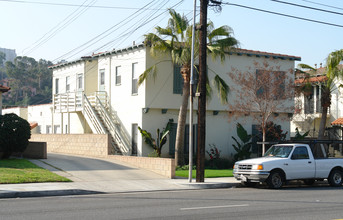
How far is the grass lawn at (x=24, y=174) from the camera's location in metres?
18.1

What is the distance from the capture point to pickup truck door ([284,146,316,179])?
18828mm

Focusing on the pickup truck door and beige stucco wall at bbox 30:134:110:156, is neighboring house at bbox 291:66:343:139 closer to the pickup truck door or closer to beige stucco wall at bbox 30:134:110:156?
beige stucco wall at bbox 30:134:110:156

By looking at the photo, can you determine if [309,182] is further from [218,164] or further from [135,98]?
[135,98]

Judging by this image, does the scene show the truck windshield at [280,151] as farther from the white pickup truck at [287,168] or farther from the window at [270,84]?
the window at [270,84]

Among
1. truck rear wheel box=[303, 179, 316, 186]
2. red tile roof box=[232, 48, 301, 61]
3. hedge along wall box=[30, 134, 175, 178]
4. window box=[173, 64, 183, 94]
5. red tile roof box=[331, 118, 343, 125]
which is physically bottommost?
truck rear wheel box=[303, 179, 316, 186]

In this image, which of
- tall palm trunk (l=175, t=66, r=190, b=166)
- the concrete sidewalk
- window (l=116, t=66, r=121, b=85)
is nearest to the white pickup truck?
the concrete sidewalk

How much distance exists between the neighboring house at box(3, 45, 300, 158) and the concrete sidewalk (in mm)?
4148

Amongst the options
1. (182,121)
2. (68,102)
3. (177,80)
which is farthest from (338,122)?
(68,102)

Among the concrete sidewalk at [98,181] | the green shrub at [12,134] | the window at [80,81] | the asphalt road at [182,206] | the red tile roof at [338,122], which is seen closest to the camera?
the asphalt road at [182,206]

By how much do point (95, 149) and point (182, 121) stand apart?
556 cm

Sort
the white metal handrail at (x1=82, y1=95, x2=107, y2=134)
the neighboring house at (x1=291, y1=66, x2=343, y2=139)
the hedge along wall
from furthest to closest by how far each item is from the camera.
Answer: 1. the neighboring house at (x1=291, y1=66, x2=343, y2=139)
2. the white metal handrail at (x1=82, y1=95, x2=107, y2=134)
3. the hedge along wall

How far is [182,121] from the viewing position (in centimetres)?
2645

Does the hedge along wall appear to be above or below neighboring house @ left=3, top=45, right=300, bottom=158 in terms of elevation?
below

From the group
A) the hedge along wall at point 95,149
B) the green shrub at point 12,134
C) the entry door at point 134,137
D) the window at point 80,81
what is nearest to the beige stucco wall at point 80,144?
the hedge along wall at point 95,149
